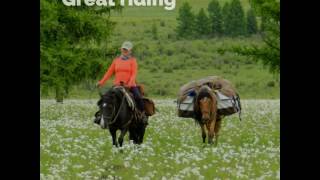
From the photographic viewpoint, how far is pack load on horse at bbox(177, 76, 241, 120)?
21.5 metres

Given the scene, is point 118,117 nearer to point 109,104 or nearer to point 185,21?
point 109,104

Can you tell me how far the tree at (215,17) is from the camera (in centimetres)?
2166

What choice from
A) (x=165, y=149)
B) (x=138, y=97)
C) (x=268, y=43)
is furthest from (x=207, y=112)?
(x=268, y=43)

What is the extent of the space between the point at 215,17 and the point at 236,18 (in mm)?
526

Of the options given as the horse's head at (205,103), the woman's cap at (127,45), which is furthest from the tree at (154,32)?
the horse's head at (205,103)

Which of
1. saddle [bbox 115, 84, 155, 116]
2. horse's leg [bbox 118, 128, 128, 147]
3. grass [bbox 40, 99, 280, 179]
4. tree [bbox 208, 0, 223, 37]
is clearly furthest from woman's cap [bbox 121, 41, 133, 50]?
tree [bbox 208, 0, 223, 37]

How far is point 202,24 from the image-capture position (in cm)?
2231

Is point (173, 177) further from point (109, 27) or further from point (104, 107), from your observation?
point (109, 27)

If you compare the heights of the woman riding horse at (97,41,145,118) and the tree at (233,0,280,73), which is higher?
the tree at (233,0,280,73)

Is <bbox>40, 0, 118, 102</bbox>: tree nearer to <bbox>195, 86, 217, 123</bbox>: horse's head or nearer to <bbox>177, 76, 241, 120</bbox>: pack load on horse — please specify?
<bbox>177, 76, 241, 120</bbox>: pack load on horse

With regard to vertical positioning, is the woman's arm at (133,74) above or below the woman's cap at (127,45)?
below

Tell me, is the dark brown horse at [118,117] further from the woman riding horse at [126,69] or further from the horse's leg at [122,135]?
the woman riding horse at [126,69]
